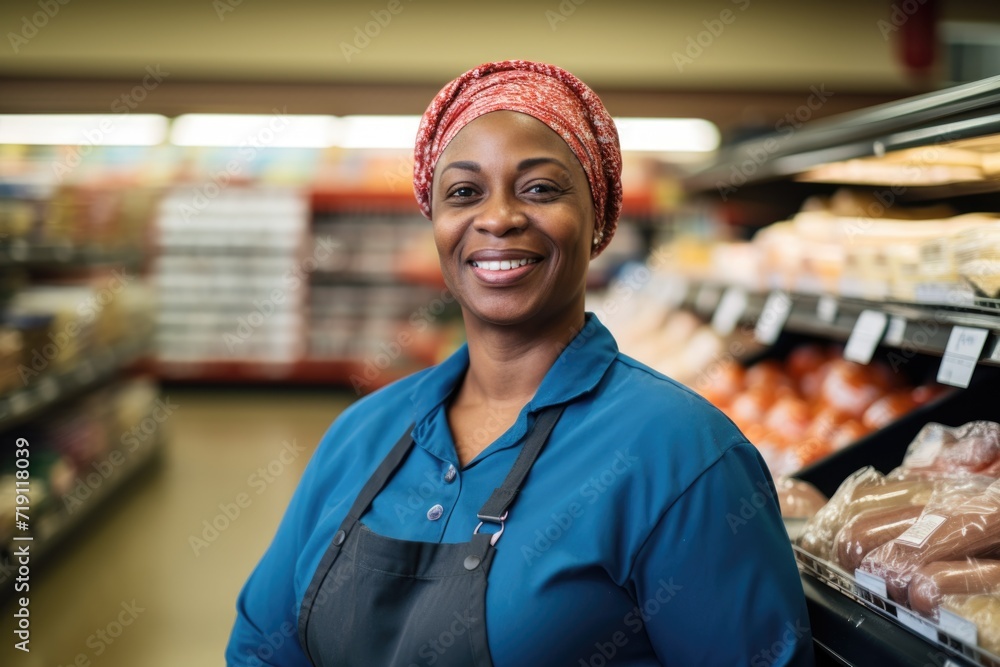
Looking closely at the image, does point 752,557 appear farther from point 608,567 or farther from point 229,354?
point 229,354

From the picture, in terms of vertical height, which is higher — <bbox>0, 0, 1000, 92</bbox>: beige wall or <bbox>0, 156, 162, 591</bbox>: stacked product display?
<bbox>0, 0, 1000, 92</bbox>: beige wall

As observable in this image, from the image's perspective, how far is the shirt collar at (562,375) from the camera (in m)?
1.44

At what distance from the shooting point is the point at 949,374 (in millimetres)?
1672

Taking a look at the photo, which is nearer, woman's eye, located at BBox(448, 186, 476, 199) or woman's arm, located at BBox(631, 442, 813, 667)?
woman's arm, located at BBox(631, 442, 813, 667)

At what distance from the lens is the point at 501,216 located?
Answer: 1421 mm

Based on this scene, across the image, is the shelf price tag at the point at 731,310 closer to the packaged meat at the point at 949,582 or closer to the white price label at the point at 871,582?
the white price label at the point at 871,582

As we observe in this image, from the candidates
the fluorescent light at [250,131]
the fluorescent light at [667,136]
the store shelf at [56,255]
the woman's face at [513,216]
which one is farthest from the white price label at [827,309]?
the fluorescent light at [250,131]

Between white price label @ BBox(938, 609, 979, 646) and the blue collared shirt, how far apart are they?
189 millimetres

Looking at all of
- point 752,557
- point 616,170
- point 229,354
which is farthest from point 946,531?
point 229,354

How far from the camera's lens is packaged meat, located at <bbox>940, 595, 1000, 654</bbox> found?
45.3 inches

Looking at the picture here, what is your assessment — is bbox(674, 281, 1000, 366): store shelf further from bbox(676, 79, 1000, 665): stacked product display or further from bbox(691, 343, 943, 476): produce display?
bbox(691, 343, 943, 476): produce display

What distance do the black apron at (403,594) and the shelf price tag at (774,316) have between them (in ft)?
5.26

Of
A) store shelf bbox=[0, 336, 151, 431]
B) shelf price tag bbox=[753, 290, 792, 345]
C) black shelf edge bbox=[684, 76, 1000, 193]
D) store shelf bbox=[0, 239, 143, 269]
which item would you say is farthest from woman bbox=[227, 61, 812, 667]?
store shelf bbox=[0, 239, 143, 269]

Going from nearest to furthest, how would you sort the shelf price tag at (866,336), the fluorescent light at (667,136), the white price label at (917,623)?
the white price label at (917,623) → the shelf price tag at (866,336) → the fluorescent light at (667,136)
